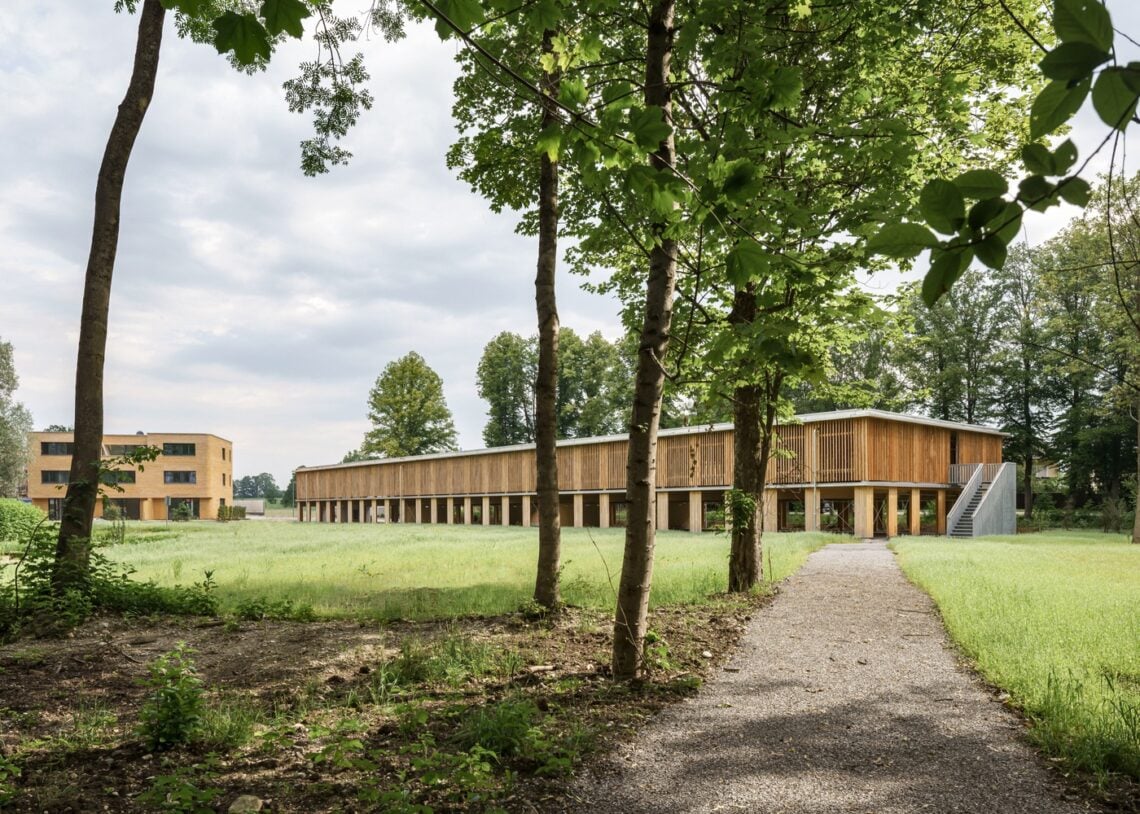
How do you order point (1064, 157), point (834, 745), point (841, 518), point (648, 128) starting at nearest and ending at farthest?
point (1064, 157), point (648, 128), point (834, 745), point (841, 518)

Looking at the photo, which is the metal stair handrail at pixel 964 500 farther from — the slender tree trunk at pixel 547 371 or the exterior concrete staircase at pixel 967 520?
the slender tree trunk at pixel 547 371

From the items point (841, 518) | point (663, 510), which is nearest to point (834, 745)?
point (841, 518)

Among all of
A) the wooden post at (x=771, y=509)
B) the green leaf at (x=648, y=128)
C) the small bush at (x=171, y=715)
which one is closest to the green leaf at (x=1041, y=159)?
the green leaf at (x=648, y=128)

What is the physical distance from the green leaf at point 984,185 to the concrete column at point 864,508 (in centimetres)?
2729

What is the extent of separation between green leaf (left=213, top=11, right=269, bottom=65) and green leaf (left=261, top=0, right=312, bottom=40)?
0.08 m

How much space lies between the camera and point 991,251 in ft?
4.18

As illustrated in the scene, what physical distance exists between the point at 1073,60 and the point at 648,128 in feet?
5.12

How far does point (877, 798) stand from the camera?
3826mm

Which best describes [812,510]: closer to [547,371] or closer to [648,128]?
[547,371]

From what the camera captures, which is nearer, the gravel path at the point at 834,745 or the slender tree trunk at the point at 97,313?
the gravel path at the point at 834,745

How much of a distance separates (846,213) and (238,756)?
652 centimetres

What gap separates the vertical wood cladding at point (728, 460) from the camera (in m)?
26.9

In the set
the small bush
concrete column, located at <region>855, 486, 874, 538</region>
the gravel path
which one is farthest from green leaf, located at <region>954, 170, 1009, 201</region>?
concrete column, located at <region>855, 486, 874, 538</region>

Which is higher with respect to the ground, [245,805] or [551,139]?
[551,139]
